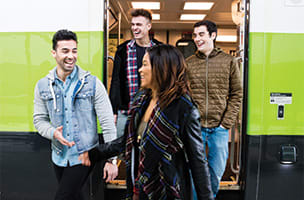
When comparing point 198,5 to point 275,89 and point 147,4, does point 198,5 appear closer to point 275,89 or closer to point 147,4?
point 147,4

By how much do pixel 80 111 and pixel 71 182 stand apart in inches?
21.5

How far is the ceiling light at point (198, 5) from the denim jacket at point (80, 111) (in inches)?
110

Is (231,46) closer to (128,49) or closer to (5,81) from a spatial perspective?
(128,49)

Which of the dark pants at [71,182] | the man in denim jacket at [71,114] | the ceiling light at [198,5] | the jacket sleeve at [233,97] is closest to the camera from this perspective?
the dark pants at [71,182]

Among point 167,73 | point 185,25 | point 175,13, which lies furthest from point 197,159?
point 185,25

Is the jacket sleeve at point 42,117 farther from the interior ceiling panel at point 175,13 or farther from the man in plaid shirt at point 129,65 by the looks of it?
the interior ceiling panel at point 175,13

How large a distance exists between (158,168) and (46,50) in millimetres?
1688

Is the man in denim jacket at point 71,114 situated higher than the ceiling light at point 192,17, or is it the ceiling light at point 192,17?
the ceiling light at point 192,17

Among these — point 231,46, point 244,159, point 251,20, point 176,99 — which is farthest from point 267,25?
point 231,46

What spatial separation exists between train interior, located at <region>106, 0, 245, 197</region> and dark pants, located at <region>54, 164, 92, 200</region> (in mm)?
680

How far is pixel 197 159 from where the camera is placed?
146cm

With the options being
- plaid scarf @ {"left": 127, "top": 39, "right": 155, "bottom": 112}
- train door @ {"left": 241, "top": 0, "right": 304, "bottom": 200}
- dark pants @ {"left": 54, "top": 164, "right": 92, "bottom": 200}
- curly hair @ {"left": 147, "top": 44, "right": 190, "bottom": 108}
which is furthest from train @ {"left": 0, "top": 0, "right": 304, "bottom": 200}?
curly hair @ {"left": 147, "top": 44, "right": 190, "bottom": 108}

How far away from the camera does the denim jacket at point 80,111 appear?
2.14m

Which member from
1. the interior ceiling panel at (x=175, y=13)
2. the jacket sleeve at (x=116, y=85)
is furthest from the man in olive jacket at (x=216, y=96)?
the interior ceiling panel at (x=175, y=13)
